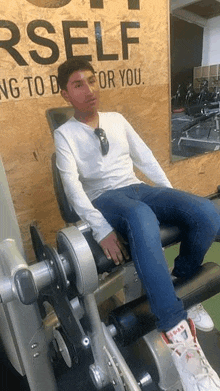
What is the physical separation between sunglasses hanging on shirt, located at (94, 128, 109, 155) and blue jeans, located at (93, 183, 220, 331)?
170mm

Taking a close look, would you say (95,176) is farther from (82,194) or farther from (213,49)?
(213,49)

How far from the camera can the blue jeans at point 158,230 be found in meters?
0.78

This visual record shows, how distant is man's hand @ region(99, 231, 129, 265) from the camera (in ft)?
2.79

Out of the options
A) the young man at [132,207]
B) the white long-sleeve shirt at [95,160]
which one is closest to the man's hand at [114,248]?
the young man at [132,207]

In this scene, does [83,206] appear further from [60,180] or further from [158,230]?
[158,230]

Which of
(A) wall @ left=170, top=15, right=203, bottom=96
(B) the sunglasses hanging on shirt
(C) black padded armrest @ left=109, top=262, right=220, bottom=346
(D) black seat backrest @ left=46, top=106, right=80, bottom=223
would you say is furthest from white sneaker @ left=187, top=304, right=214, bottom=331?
(A) wall @ left=170, top=15, right=203, bottom=96

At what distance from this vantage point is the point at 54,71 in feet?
4.97

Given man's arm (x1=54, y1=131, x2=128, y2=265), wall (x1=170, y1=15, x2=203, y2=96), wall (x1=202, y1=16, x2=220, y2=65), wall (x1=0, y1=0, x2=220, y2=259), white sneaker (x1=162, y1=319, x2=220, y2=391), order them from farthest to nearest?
wall (x1=202, y1=16, x2=220, y2=65), wall (x1=170, y1=15, x2=203, y2=96), wall (x1=0, y1=0, x2=220, y2=259), man's arm (x1=54, y1=131, x2=128, y2=265), white sneaker (x1=162, y1=319, x2=220, y2=391)

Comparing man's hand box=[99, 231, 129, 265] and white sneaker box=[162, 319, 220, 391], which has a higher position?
man's hand box=[99, 231, 129, 265]

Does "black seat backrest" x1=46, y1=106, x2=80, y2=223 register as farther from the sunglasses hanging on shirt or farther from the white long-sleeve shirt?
the sunglasses hanging on shirt

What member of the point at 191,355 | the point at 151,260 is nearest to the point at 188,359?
the point at 191,355

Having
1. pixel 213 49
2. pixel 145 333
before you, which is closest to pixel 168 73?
pixel 213 49

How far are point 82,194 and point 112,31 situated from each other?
114 centimetres

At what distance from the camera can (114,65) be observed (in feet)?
5.53
